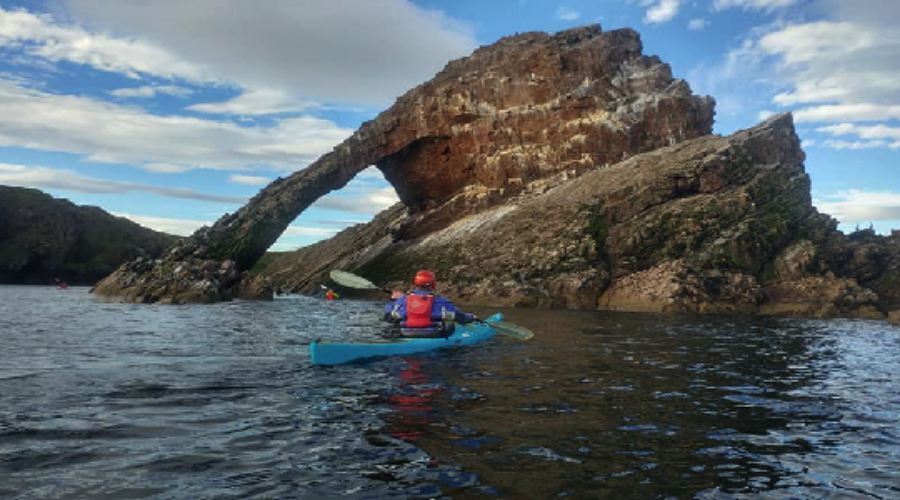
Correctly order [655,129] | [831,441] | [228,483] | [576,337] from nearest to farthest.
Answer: [228,483] → [831,441] → [576,337] → [655,129]

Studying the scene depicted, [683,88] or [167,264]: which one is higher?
[683,88]

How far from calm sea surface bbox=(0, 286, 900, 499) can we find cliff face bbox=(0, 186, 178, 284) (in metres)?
82.8

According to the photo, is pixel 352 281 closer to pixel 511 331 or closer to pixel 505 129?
pixel 511 331

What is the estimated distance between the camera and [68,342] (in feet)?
51.5

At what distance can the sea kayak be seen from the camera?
13.3m

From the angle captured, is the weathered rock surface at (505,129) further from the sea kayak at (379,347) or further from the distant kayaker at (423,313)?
the distant kayaker at (423,313)

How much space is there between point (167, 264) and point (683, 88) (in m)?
45.7

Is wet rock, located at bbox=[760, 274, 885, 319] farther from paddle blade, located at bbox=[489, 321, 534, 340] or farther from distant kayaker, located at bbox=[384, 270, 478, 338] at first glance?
distant kayaker, located at bbox=[384, 270, 478, 338]

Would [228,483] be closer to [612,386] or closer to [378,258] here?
[612,386]

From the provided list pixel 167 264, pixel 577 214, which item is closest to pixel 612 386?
pixel 577 214

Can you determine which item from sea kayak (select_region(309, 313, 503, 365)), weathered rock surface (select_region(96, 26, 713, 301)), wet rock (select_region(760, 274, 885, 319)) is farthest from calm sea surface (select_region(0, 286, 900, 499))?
weathered rock surface (select_region(96, 26, 713, 301))

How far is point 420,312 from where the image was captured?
52.8 ft

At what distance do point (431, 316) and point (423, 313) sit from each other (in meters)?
0.24

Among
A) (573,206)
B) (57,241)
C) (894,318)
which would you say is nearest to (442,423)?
(894,318)
